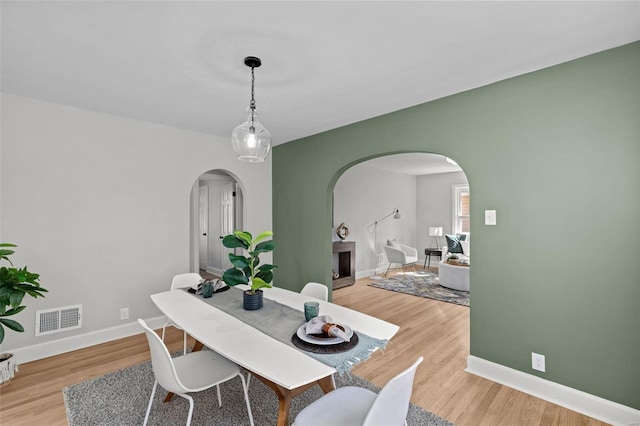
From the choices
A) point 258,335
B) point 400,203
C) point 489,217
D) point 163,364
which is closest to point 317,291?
point 258,335

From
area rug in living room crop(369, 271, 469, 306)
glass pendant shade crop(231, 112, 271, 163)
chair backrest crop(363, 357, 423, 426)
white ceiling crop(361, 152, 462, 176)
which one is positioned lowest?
area rug in living room crop(369, 271, 469, 306)

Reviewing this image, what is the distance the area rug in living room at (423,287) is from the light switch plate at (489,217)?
7.92 feet

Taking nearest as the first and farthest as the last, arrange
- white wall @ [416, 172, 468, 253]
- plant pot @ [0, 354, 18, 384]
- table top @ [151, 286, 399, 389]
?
table top @ [151, 286, 399, 389] → plant pot @ [0, 354, 18, 384] → white wall @ [416, 172, 468, 253]

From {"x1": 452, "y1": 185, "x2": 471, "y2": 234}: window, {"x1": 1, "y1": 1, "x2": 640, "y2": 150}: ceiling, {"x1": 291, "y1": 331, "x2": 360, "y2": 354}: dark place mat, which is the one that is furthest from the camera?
{"x1": 452, "y1": 185, "x2": 471, "y2": 234}: window

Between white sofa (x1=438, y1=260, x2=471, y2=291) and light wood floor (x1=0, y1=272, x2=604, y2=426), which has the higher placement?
white sofa (x1=438, y1=260, x2=471, y2=291)

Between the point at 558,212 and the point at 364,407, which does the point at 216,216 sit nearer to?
the point at 364,407

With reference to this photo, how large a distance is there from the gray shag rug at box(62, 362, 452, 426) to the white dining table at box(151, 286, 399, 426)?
0.67 feet

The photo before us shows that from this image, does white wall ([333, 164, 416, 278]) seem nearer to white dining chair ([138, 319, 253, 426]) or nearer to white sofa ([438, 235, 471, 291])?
white sofa ([438, 235, 471, 291])

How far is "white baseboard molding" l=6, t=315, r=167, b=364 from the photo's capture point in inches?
109

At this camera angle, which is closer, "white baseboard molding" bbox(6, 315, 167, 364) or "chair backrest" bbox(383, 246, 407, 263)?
"white baseboard molding" bbox(6, 315, 167, 364)

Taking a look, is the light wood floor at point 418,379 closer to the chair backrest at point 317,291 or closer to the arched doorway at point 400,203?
the chair backrest at point 317,291

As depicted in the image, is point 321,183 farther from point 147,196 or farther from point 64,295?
point 64,295

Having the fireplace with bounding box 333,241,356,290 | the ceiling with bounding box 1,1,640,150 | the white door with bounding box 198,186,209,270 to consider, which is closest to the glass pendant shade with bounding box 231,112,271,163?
the ceiling with bounding box 1,1,640,150

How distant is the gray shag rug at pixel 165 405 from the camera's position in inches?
77.3
